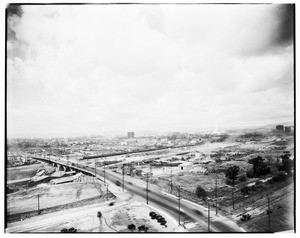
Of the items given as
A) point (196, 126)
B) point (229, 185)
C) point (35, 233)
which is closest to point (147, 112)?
point (196, 126)

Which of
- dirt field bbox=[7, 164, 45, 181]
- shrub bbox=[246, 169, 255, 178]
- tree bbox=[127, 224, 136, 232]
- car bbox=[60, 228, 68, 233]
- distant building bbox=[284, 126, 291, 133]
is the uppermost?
distant building bbox=[284, 126, 291, 133]

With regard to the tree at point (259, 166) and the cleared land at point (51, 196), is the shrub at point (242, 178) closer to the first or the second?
the tree at point (259, 166)

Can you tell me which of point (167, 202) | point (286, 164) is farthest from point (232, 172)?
point (167, 202)

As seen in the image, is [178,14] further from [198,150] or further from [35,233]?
[35,233]

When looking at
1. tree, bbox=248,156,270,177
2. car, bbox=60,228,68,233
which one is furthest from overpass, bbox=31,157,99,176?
tree, bbox=248,156,270,177

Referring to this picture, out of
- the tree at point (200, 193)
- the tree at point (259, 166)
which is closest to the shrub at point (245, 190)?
the tree at point (259, 166)

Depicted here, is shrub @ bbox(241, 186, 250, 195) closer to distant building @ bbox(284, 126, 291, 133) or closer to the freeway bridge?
the freeway bridge
